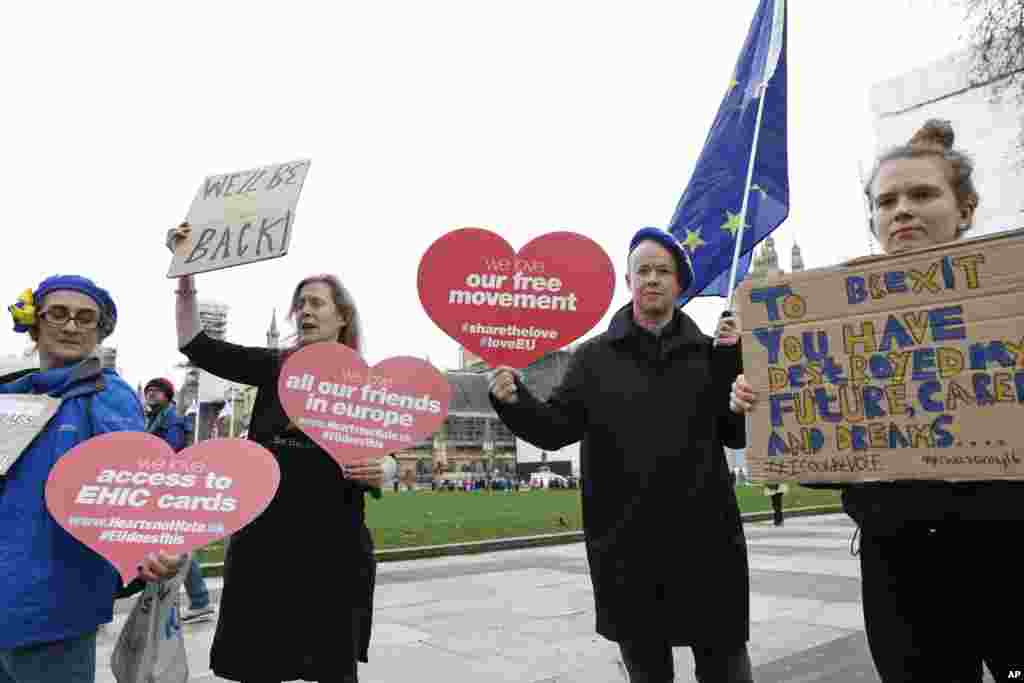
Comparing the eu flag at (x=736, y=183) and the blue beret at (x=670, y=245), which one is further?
the eu flag at (x=736, y=183)

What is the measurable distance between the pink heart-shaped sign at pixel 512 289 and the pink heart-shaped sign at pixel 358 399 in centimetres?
23

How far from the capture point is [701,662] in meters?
2.19

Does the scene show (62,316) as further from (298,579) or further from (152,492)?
(298,579)

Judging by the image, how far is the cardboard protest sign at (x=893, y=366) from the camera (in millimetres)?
1666

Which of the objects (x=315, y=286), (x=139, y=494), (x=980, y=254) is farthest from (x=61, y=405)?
(x=980, y=254)

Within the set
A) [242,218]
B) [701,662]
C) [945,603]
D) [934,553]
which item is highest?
[242,218]

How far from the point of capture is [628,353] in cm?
242

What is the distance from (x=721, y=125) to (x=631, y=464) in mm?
3001

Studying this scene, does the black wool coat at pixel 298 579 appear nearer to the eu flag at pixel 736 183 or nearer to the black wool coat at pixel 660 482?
the black wool coat at pixel 660 482

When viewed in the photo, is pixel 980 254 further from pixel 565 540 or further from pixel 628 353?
pixel 565 540

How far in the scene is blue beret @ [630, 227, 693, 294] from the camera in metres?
2.42

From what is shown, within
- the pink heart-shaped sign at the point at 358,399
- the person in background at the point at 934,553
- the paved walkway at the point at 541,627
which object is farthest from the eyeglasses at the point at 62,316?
the paved walkway at the point at 541,627

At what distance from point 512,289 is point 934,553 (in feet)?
4.86

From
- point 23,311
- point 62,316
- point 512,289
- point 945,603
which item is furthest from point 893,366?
point 23,311
